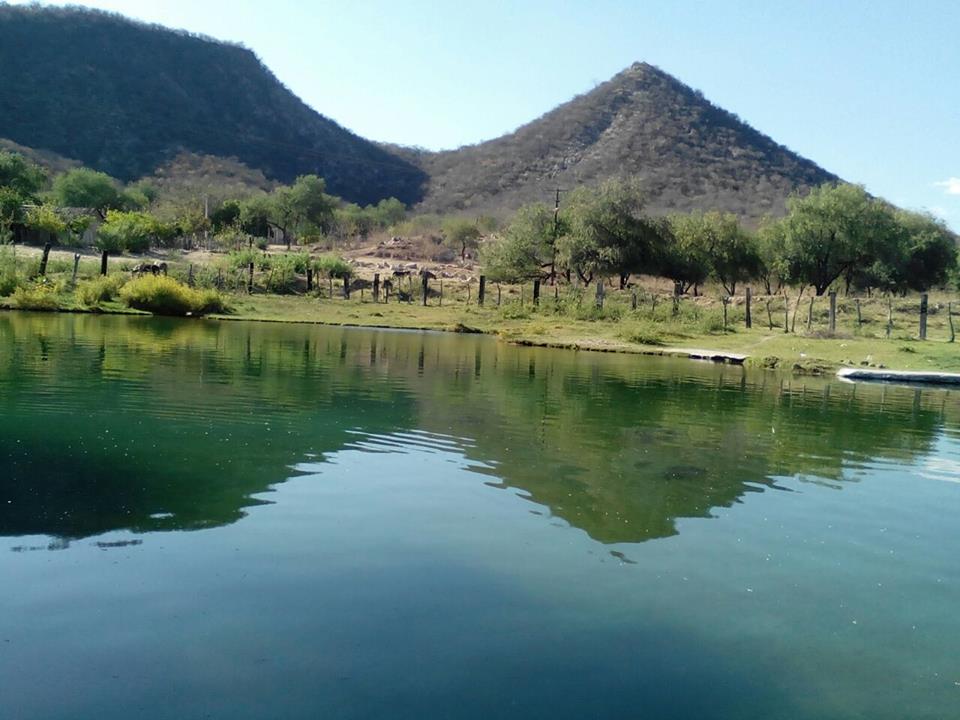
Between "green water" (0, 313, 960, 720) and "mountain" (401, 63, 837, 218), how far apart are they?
98669 mm

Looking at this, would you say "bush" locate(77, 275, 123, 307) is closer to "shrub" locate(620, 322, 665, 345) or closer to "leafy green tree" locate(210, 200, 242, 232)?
"shrub" locate(620, 322, 665, 345)

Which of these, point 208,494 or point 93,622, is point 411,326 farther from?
point 93,622

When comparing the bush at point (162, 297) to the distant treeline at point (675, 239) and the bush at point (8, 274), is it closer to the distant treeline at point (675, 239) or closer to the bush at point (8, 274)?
the bush at point (8, 274)

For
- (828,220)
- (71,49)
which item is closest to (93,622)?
(828,220)

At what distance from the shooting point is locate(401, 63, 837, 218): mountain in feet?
383

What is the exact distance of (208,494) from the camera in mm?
9625

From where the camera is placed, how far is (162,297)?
4491cm

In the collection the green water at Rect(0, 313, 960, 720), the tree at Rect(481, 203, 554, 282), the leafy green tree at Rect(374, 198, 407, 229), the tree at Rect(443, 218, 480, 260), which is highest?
the leafy green tree at Rect(374, 198, 407, 229)

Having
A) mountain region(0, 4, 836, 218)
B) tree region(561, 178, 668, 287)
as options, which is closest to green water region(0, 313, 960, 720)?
tree region(561, 178, 668, 287)

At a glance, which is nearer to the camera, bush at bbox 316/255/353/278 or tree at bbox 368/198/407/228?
bush at bbox 316/255/353/278

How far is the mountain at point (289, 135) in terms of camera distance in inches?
4478

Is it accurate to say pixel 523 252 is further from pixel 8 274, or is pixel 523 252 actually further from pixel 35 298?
pixel 8 274

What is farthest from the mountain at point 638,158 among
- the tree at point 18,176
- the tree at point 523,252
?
the tree at point 18,176

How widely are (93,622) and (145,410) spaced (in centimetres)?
886
